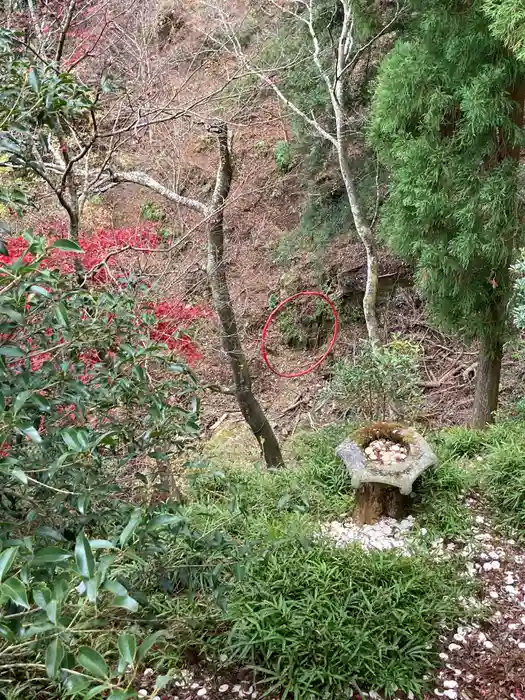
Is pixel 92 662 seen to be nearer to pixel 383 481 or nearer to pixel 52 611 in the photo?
pixel 52 611

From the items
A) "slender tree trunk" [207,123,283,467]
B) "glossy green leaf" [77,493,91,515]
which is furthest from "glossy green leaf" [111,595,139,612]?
"slender tree trunk" [207,123,283,467]

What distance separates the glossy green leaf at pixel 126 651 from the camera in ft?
2.85

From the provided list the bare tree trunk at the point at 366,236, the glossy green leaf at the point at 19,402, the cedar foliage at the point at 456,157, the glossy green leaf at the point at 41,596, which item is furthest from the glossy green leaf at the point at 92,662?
the bare tree trunk at the point at 366,236

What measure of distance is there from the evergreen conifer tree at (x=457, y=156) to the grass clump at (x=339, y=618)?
8.06 feet

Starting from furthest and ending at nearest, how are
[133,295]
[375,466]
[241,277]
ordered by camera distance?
[241,277]
[375,466]
[133,295]

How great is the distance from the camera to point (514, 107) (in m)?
4.00

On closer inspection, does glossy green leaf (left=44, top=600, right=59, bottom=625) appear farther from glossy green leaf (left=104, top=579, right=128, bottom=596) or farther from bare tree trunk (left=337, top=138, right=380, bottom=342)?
bare tree trunk (left=337, top=138, right=380, bottom=342)

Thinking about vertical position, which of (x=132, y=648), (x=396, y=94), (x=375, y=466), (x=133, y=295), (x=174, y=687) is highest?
(x=396, y=94)

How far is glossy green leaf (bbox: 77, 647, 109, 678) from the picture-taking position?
834 mm

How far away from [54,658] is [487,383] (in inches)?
193

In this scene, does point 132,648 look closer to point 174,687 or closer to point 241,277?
point 174,687

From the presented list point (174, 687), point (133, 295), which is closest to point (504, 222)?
point (133, 295)

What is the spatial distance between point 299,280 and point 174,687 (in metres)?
7.27

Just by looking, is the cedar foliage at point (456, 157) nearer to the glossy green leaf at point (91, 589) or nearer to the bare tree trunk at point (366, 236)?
the bare tree trunk at point (366, 236)
